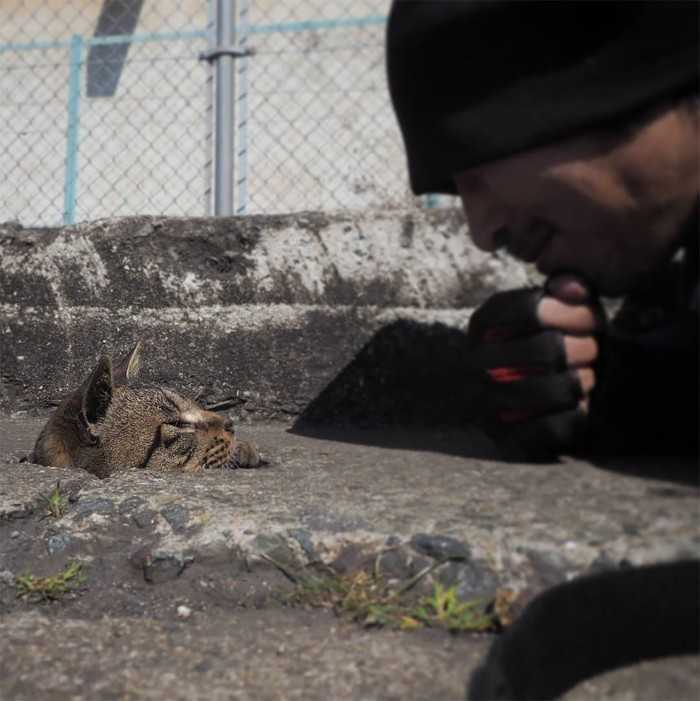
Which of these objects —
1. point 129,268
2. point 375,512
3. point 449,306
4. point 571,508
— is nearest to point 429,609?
point 375,512

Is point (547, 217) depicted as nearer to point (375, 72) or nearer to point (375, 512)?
point (375, 512)

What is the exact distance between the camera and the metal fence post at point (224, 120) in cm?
273


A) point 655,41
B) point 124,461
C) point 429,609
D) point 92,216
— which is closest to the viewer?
point 655,41

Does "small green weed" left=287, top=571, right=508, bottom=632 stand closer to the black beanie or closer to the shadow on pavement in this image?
the shadow on pavement

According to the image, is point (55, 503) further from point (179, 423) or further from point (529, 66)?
point (529, 66)

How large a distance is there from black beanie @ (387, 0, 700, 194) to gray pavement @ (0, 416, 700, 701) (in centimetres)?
24

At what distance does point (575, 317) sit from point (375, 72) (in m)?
2.30

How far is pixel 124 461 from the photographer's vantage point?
2293 millimetres

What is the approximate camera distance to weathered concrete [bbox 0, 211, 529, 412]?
198 cm

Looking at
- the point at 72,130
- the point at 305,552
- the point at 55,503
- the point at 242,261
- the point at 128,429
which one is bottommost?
the point at 128,429

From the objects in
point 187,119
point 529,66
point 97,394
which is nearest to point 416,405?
point 529,66

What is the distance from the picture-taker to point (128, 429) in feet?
7.77

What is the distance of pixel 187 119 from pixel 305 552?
2610 millimetres

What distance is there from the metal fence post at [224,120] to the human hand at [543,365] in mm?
2024
